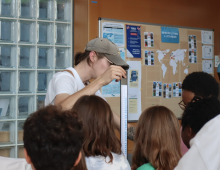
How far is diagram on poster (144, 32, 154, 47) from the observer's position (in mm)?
3514

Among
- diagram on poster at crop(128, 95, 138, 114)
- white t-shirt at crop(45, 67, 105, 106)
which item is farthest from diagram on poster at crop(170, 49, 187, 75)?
white t-shirt at crop(45, 67, 105, 106)

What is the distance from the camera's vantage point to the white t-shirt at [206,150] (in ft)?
2.59

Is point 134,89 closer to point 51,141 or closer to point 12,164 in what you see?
point 12,164

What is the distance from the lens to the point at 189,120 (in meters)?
1.32

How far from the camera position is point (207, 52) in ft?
12.7

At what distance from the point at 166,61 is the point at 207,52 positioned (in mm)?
647

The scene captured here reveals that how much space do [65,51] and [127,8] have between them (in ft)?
2.80

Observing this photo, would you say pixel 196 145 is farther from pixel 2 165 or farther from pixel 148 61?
pixel 148 61

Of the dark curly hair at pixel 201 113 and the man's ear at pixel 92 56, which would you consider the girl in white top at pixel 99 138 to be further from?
the man's ear at pixel 92 56

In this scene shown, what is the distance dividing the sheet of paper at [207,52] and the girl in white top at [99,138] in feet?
8.92

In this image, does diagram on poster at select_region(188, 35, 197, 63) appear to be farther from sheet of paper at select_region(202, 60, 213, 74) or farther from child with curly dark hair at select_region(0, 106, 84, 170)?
child with curly dark hair at select_region(0, 106, 84, 170)

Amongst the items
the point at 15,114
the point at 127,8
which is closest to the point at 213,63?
the point at 127,8

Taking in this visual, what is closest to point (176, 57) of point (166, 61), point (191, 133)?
point (166, 61)

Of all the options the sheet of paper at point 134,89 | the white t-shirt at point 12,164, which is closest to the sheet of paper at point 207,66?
the sheet of paper at point 134,89
